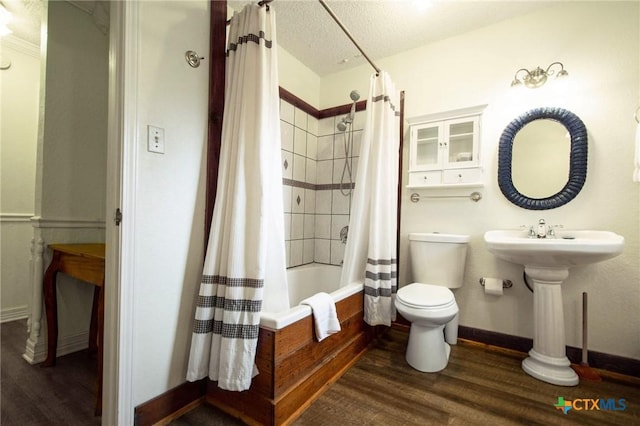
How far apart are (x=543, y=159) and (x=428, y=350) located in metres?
1.50

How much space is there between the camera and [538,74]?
177 cm

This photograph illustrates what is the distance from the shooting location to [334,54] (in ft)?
7.65

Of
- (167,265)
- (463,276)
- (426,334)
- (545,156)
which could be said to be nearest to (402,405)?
(426,334)

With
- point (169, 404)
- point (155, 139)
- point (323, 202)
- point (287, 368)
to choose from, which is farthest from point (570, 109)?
point (169, 404)

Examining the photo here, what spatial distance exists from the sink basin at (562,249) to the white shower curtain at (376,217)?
64 cm

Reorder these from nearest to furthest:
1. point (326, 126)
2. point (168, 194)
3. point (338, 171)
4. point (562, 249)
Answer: point (168, 194)
point (562, 249)
point (338, 171)
point (326, 126)

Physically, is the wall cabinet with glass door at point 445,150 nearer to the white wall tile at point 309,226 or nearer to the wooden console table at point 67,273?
the white wall tile at point 309,226

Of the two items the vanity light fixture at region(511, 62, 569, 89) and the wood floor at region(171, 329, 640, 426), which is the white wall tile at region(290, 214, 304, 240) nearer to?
the wood floor at region(171, 329, 640, 426)

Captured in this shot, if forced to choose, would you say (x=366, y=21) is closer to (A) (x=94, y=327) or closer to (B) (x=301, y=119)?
(B) (x=301, y=119)

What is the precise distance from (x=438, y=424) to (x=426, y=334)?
0.49 meters

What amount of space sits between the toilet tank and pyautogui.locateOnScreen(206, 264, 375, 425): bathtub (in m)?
0.68

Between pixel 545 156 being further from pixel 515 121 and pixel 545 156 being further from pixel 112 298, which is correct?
pixel 112 298

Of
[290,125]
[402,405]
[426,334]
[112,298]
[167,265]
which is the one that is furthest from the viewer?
[290,125]

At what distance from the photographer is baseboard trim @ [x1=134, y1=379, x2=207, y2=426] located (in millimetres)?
1095
